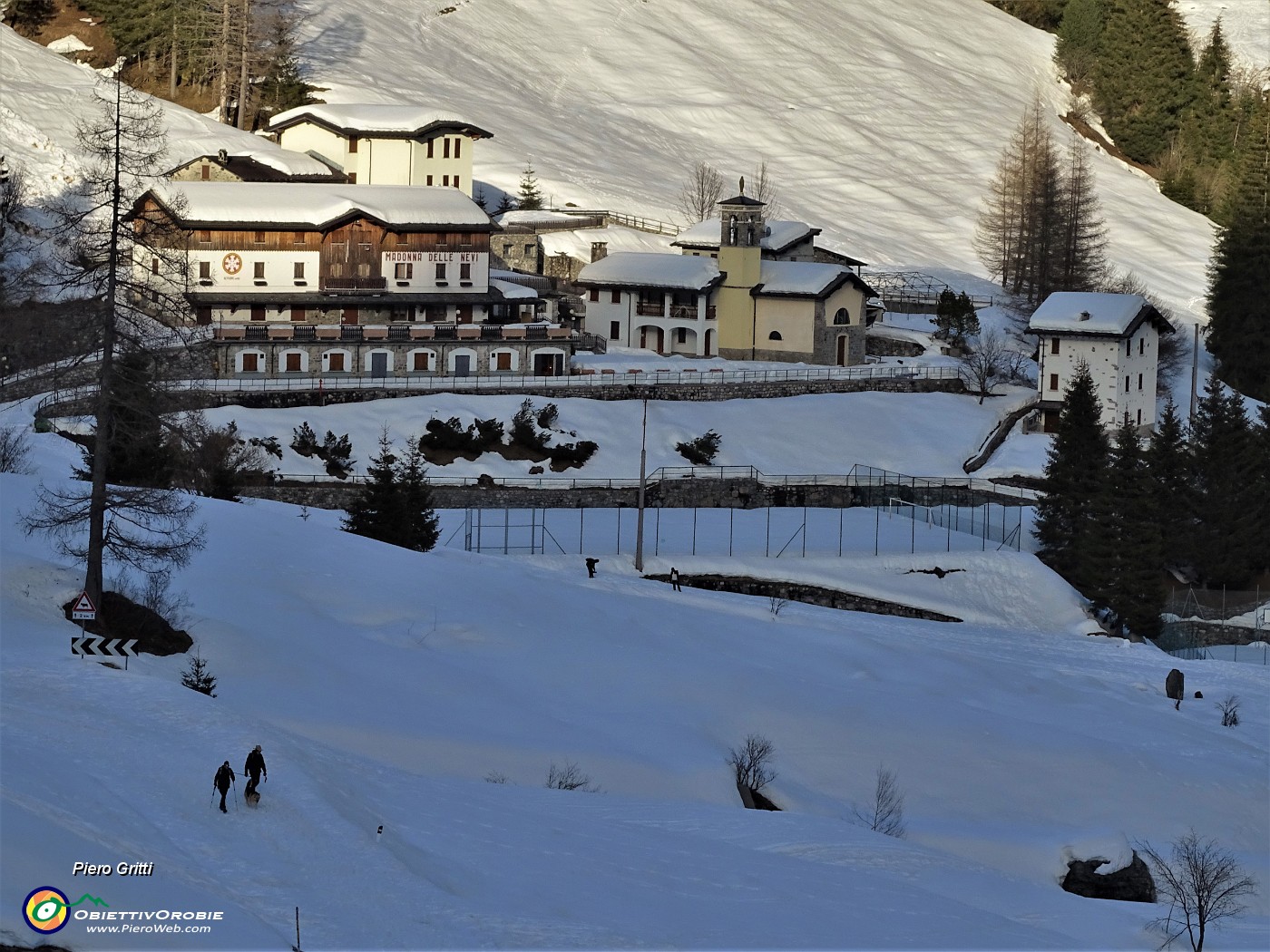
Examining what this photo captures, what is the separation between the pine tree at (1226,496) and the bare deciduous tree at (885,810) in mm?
31286

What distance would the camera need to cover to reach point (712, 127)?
5615 inches

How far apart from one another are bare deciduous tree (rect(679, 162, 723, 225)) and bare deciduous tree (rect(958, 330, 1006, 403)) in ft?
84.4

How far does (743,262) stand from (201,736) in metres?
59.4

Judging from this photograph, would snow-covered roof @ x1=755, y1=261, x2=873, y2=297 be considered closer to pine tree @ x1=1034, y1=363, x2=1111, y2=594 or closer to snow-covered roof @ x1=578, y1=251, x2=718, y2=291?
snow-covered roof @ x1=578, y1=251, x2=718, y2=291

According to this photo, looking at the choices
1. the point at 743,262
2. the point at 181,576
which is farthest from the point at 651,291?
the point at 181,576

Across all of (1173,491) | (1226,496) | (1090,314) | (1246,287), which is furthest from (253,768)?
(1246,287)

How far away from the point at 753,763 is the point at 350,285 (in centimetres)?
4914

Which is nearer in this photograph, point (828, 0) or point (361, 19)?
point (361, 19)

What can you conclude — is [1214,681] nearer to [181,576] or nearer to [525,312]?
[181,576]

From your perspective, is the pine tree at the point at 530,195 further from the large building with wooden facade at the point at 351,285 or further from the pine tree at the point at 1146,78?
the pine tree at the point at 1146,78

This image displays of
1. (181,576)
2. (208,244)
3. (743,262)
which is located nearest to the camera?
(181,576)

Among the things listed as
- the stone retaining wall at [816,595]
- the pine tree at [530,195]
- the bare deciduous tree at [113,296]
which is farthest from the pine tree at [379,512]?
the pine tree at [530,195]

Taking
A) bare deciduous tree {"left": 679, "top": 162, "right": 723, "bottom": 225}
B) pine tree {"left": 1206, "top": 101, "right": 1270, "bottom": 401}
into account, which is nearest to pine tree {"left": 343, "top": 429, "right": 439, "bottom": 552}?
pine tree {"left": 1206, "top": 101, "right": 1270, "bottom": 401}

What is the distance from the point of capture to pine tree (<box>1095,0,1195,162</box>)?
489 feet
